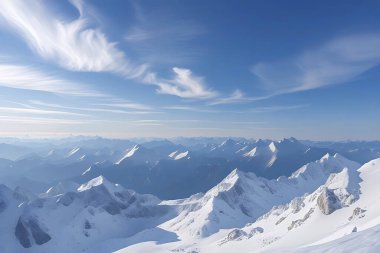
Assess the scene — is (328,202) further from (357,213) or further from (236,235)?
(236,235)

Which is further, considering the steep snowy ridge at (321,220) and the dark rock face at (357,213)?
the steep snowy ridge at (321,220)

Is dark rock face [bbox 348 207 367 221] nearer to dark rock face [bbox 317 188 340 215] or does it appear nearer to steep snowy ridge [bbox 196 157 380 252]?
steep snowy ridge [bbox 196 157 380 252]

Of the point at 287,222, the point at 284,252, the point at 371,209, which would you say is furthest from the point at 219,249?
the point at 284,252

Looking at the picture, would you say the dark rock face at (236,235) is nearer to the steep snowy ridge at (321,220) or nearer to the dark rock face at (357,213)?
the steep snowy ridge at (321,220)

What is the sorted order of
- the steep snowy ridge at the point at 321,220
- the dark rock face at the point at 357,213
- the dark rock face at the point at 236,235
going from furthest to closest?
1. the dark rock face at the point at 236,235
2. the steep snowy ridge at the point at 321,220
3. the dark rock face at the point at 357,213

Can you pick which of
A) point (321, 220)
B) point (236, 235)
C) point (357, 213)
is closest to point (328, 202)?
point (321, 220)

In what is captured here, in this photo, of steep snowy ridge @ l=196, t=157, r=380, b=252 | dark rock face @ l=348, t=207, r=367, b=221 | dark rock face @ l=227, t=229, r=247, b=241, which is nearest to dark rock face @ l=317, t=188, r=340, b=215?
steep snowy ridge @ l=196, t=157, r=380, b=252

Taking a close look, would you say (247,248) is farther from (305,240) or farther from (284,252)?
(284,252)

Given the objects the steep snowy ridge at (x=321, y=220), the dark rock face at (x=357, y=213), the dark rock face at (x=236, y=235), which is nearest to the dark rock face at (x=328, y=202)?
the steep snowy ridge at (x=321, y=220)
